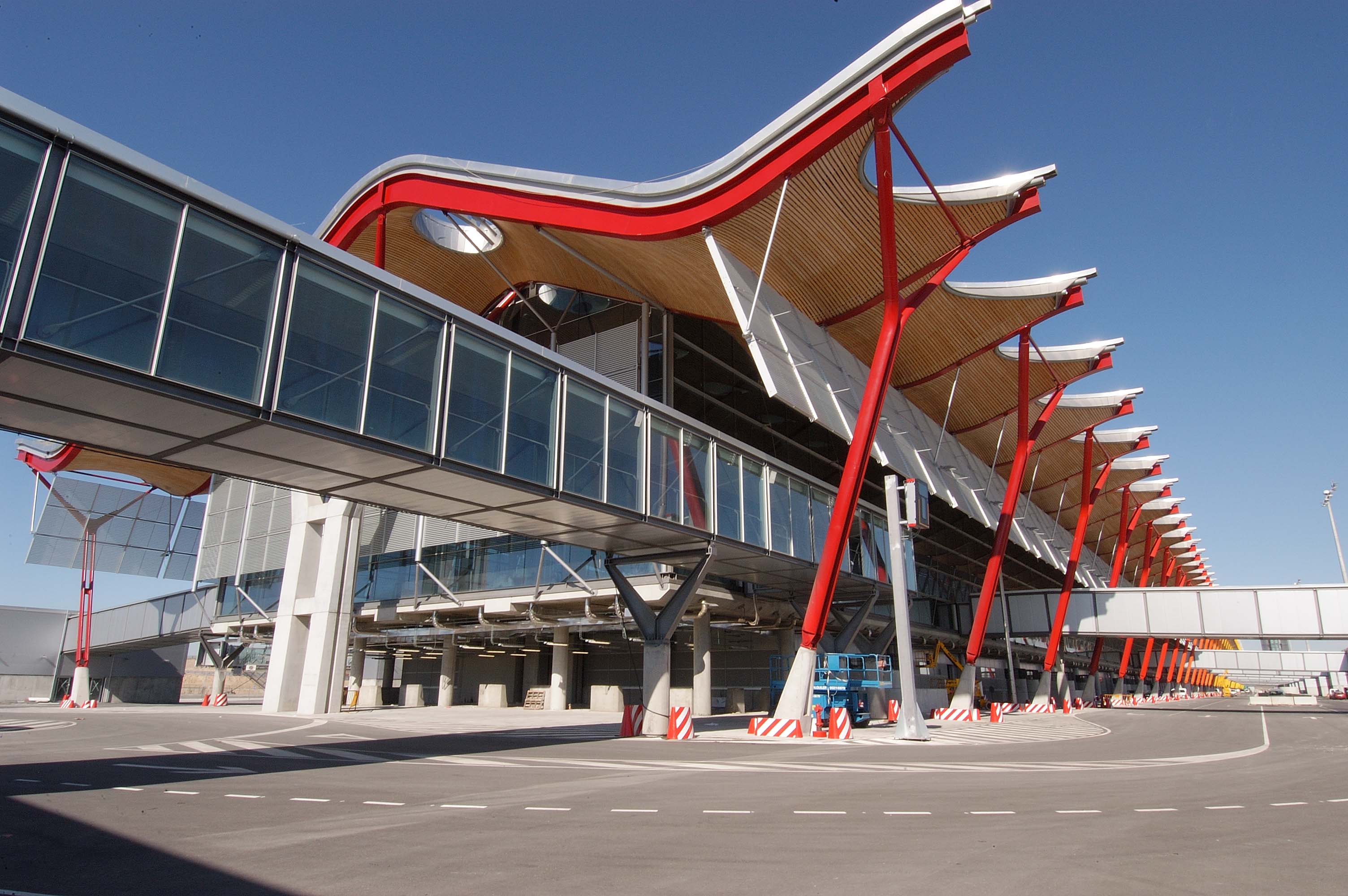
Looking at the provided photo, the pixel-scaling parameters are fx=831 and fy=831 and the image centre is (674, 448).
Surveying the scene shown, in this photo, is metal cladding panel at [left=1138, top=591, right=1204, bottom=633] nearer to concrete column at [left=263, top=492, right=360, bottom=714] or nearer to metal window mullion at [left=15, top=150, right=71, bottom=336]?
concrete column at [left=263, top=492, right=360, bottom=714]

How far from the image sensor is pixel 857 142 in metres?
21.3

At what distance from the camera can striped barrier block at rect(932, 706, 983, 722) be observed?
1239 inches

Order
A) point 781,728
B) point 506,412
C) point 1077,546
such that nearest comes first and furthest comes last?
point 506,412, point 781,728, point 1077,546

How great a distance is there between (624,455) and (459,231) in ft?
54.6

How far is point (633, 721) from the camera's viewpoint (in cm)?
2162

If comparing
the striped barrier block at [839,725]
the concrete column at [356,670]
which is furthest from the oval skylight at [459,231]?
the concrete column at [356,670]

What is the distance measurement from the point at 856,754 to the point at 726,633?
25.8 m

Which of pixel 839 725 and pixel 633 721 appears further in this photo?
pixel 633 721

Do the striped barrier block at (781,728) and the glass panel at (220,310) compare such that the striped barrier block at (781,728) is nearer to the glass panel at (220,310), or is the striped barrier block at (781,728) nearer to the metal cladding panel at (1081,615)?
the glass panel at (220,310)

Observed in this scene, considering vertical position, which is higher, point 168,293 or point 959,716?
point 168,293

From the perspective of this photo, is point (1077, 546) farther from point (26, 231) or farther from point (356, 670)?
point (26, 231)

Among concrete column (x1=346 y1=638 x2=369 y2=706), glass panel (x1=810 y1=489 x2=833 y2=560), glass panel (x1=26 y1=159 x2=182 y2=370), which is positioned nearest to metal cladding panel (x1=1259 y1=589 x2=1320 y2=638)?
glass panel (x1=810 y1=489 x2=833 y2=560)

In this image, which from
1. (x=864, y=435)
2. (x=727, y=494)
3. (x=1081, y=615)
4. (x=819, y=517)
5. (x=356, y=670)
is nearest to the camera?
(x=727, y=494)

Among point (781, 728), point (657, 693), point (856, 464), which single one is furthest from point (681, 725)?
point (856, 464)
